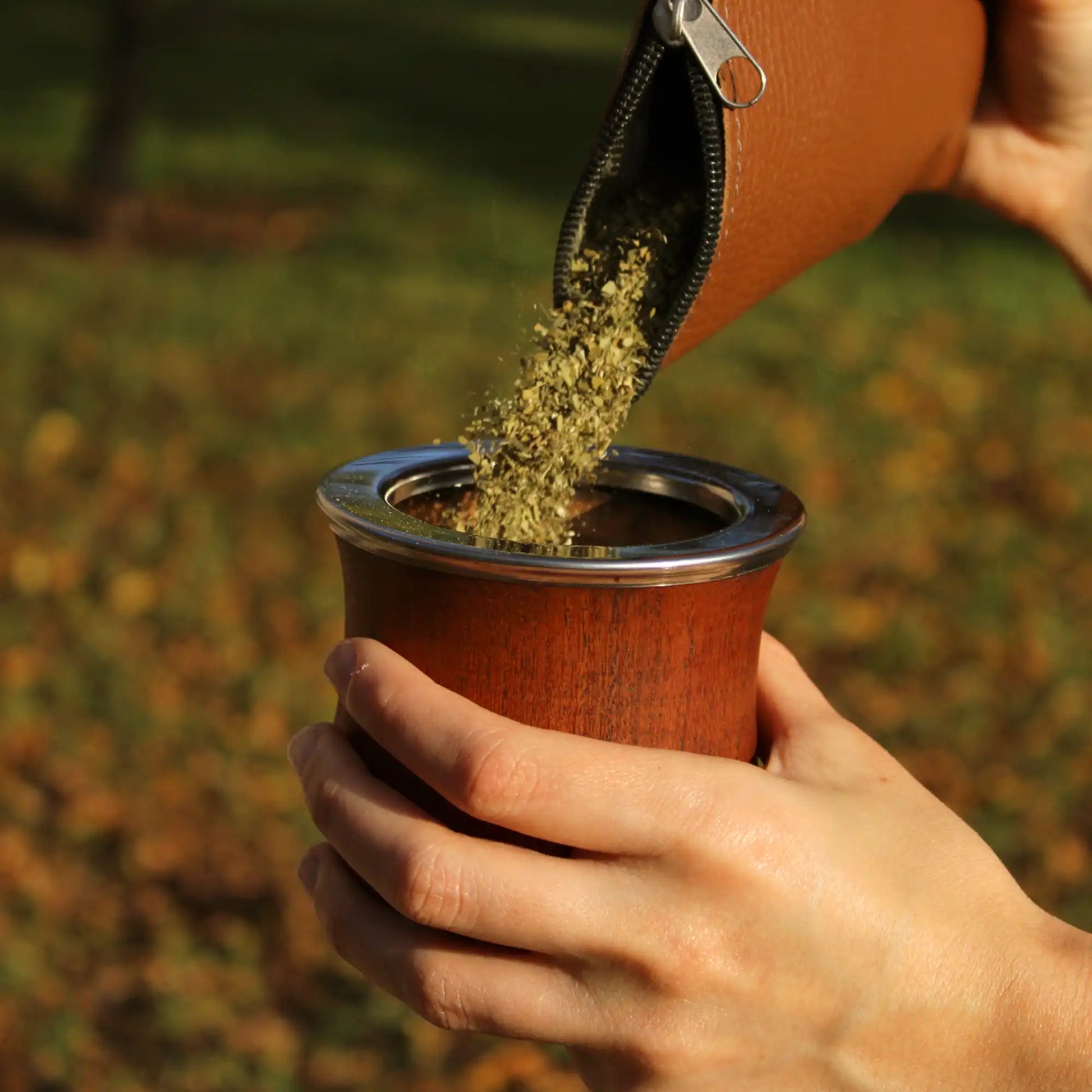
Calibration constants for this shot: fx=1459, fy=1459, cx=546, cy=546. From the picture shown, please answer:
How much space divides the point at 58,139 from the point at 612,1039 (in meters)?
10.8

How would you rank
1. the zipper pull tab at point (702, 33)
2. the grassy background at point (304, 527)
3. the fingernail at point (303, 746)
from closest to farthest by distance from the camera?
the zipper pull tab at point (702, 33) < the fingernail at point (303, 746) < the grassy background at point (304, 527)

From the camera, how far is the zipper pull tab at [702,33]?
1.44 metres

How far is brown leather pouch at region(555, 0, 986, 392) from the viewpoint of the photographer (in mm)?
1491

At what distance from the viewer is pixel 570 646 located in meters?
1.41

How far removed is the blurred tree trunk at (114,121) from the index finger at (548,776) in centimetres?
755

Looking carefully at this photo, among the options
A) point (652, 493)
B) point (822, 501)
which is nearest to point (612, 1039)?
point (652, 493)

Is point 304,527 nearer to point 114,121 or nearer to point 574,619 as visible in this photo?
point 574,619

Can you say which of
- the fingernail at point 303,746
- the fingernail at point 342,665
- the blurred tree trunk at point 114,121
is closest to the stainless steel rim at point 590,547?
the fingernail at point 342,665

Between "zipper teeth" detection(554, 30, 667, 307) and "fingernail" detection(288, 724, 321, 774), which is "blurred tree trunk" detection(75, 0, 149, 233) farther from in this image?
"fingernail" detection(288, 724, 321, 774)

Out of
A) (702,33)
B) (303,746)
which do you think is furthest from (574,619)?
(702,33)

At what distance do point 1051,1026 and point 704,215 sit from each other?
2.96 ft

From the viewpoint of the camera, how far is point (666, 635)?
143cm

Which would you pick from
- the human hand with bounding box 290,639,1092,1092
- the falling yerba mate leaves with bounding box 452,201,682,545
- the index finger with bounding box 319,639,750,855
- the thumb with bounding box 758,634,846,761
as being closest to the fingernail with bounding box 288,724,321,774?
the human hand with bounding box 290,639,1092,1092

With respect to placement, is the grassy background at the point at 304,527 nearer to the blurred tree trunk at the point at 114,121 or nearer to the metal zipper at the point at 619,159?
the metal zipper at the point at 619,159
